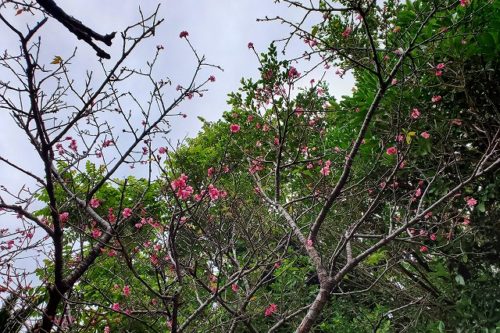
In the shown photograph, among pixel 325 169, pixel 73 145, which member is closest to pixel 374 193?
pixel 325 169

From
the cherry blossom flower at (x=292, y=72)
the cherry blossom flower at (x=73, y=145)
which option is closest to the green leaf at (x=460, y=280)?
the cherry blossom flower at (x=292, y=72)

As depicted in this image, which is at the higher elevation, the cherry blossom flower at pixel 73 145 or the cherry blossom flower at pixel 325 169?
the cherry blossom flower at pixel 73 145

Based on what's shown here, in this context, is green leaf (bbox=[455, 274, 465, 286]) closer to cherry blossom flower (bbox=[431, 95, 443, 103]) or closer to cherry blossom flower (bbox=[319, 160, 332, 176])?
cherry blossom flower (bbox=[319, 160, 332, 176])

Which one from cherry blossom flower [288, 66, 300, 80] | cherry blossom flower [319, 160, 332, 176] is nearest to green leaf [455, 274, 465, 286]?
cherry blossom flower [319, 160, 332, 176]

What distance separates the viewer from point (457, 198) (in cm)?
456

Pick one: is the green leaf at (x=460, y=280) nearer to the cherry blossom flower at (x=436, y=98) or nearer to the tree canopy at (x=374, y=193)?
the tree canopy at (x=374, y=193)

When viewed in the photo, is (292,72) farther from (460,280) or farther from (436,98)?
(460,280)

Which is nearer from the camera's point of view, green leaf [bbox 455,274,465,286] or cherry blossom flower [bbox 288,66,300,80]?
green leaf [bbox 455,274,465,286]

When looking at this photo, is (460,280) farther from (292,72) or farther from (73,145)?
(73,145)

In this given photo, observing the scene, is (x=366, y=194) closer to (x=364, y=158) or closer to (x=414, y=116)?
(x=364, y=158)

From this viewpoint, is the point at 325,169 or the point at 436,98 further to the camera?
the point at 436,98

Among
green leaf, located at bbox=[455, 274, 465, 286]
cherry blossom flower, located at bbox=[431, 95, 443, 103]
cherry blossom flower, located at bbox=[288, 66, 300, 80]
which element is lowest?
green leaf, located at bbox=[455, 274, 465, 286]

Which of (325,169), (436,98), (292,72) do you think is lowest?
(436,98)

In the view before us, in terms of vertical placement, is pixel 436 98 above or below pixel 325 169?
below
